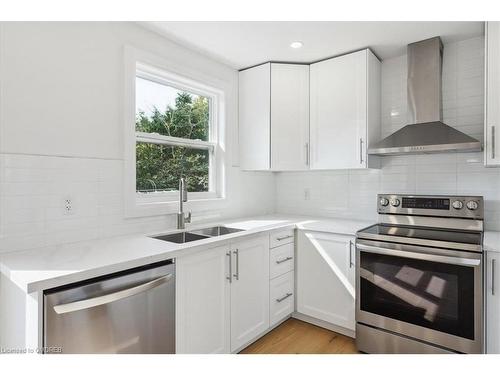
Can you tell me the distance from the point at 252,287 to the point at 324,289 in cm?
65

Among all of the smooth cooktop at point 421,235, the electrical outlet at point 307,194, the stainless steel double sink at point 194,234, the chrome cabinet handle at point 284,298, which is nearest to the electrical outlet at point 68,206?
the stainless steel double sink at point 194,234

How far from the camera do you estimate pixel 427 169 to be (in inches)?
98.9

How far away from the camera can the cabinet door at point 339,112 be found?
99.7 inches

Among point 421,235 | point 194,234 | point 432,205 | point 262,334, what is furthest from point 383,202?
point 194,234

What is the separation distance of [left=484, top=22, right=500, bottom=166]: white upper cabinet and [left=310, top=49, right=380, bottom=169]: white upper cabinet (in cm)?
78

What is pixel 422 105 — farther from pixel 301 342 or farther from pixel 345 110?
pixel 301 342

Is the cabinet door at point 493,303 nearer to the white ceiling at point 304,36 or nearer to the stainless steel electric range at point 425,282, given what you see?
the stainless steel electric range at point 425,282

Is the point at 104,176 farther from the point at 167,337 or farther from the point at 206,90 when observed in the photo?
the point at 206,90

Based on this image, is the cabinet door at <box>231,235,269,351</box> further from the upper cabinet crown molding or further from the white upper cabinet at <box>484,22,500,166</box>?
the white upper cabinet at <box>484,22,500,166</box>

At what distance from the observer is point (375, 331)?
2086 millimetres

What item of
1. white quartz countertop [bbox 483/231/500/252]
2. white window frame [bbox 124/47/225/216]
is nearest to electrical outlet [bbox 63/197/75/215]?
white window frame [bbox 124/47/225/216]

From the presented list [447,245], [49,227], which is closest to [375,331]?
[447,245]

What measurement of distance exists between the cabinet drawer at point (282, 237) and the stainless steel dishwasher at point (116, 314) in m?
0.95

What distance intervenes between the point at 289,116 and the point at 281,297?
5.25ft
